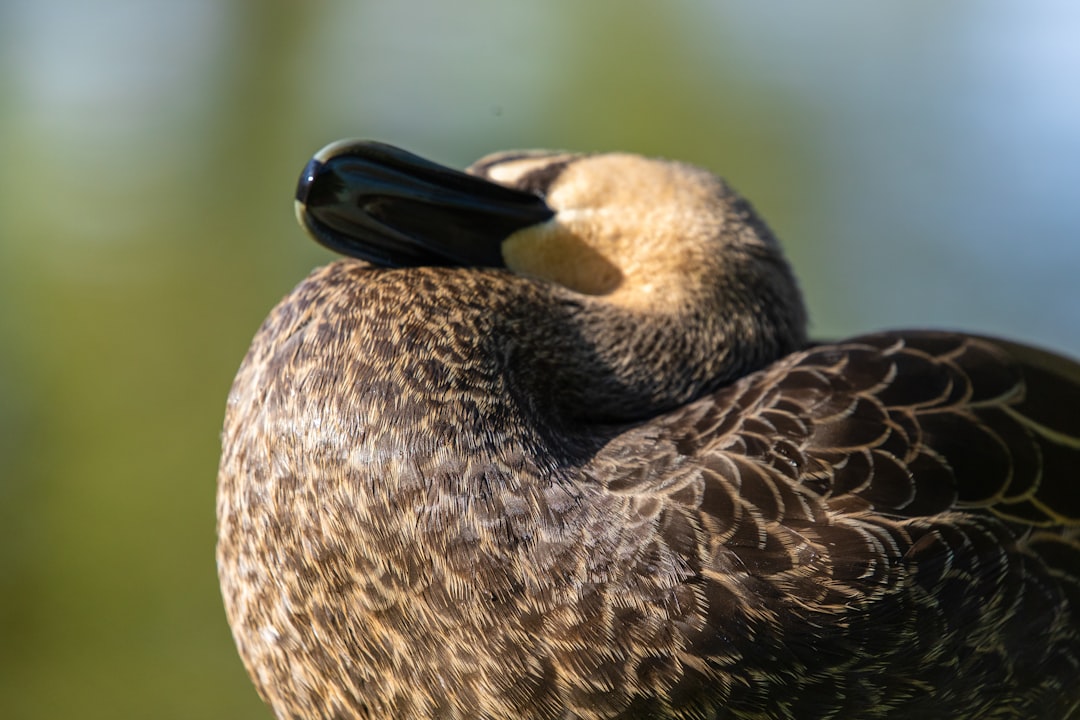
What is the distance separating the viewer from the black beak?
45.9 inches

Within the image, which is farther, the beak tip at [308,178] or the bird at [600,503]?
the beak tip at [308,178]

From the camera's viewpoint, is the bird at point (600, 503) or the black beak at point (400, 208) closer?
the bird at point (600, 503)

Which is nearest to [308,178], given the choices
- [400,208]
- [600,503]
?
[400,208]

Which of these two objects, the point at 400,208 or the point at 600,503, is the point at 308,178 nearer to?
the point at 400,208

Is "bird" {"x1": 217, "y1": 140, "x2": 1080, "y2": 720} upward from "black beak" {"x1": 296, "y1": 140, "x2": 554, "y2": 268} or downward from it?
downward

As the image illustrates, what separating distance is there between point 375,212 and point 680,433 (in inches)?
17.8

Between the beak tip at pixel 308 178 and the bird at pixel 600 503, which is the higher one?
the beak tip at pixel 308 178

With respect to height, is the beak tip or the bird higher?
the beak tip

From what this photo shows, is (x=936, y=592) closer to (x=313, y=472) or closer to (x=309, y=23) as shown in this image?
(x=313, y=472)

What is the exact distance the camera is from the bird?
95cm

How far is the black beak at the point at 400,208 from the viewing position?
1.17 meters

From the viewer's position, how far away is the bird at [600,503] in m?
0.95

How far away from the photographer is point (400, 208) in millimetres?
1217

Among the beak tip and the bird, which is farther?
the beak tip
